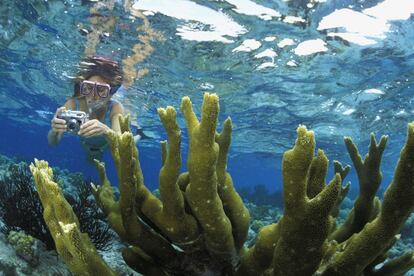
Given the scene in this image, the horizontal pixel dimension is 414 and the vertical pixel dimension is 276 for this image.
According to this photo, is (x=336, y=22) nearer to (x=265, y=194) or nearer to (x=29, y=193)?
(x=29, y=193)

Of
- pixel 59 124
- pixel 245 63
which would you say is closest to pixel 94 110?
pixel 59 124

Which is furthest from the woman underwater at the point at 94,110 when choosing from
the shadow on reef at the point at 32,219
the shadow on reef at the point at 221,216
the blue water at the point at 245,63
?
the shadow on reef at the point at 221,216

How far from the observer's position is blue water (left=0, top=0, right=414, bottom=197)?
10.5 m

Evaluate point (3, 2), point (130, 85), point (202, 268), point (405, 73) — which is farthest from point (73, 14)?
point (405, 73)

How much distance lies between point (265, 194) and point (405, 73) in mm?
18711

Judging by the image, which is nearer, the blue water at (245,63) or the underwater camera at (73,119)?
the underwater camera at (73,119)

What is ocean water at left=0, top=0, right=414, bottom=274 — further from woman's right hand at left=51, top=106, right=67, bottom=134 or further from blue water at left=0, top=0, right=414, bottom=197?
woman's right hand at left=51, top=106, right=67, bottom=134

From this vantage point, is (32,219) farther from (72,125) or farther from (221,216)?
(221,216)

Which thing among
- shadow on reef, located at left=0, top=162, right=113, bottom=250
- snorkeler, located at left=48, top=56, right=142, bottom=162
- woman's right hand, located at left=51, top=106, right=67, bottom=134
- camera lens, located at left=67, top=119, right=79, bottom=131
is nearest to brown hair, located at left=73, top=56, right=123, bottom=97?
snorkeler, located at left=48, top=56, right=142, bottom=162

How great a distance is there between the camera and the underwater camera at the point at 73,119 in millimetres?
6254

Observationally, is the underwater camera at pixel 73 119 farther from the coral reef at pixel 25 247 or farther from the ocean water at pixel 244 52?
the ocean water at pixel 244 52

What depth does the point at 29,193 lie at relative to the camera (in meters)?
6.12

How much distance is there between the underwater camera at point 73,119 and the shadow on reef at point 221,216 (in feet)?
9.94

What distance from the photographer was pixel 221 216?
2.76m
